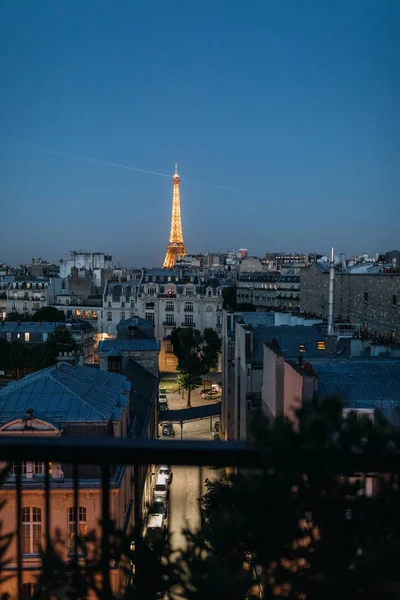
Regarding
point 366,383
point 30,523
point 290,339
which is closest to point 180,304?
point 290,339

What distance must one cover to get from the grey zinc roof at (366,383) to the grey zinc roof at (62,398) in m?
4.30

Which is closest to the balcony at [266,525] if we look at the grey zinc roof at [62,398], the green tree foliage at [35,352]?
the grey zinc roof at [62,398]

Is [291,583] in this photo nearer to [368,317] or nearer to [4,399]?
[4,399]

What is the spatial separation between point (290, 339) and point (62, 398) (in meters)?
7.52

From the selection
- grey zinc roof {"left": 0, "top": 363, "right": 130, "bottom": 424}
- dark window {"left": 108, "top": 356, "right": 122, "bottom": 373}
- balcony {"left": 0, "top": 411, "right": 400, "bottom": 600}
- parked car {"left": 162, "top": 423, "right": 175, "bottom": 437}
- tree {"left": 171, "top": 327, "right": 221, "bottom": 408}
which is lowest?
parked car {"left": 162, "top": 423, "right": 175, "bottom": 437}

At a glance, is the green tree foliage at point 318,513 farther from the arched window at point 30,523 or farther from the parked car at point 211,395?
the parked car at point 211,395

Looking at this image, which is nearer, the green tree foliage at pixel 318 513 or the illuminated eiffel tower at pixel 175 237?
the green tree foliage at pixel 318 513

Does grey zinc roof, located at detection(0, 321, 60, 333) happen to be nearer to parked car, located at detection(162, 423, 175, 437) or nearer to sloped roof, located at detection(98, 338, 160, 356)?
sloped roof, located at detection(98, 338, 160, 356)

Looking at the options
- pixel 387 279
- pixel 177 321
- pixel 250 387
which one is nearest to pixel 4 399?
pixel 250 387

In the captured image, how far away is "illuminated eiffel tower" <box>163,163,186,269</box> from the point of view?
10494 cm

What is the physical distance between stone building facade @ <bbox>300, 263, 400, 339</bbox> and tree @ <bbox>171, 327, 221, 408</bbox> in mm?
7777

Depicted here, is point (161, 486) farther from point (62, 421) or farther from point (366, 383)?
point (366, 383)

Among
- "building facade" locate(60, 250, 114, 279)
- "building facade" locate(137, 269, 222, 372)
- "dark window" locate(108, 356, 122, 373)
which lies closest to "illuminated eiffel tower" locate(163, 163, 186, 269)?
"building facade" locate(60, 250, 114, 279)

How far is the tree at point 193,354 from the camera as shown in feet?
112
